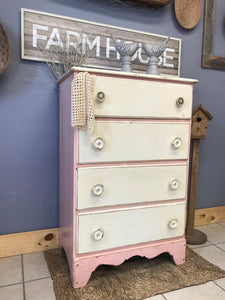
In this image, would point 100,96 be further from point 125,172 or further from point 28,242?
point 28,242

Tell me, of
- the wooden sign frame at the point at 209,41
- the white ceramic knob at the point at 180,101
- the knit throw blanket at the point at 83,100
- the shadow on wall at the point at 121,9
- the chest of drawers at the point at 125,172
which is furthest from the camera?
the wooden sign frame at the point at 209,41

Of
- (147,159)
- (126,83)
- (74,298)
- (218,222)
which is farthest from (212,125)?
(74,298)

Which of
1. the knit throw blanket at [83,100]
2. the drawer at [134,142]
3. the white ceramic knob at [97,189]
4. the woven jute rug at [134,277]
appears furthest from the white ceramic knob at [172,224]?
the knit throw blanket at [83,100]

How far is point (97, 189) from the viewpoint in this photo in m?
1.20

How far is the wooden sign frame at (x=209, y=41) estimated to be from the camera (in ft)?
6.23

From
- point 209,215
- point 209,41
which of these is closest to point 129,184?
point 209,215

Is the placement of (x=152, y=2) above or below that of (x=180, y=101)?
above

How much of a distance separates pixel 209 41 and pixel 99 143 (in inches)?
54.8

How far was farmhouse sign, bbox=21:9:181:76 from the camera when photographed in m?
1.44

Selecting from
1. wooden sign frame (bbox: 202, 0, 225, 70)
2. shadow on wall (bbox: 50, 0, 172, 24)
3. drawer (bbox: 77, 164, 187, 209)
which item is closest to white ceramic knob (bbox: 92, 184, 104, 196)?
drawer (bbox: 77, 164, 187, 209)

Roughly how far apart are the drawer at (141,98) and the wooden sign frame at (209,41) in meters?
0.77

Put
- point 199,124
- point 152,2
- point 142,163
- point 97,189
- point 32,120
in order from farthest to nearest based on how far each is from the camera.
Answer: point 199,124 → point 152,2 → point 32,120 → point 142,163 → point 97,189

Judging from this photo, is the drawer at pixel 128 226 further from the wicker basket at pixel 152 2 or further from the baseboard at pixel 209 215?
the wicker basket at pixel 152 2

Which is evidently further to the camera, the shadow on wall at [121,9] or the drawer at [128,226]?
the shadow on wall at [121,9]
